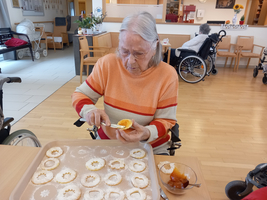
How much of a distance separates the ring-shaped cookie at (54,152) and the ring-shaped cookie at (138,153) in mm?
322

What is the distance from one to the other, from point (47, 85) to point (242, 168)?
3.42 meters

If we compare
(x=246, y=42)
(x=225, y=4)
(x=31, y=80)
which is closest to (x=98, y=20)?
(x=31, y=80)

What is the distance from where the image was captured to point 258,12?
25.6 feet

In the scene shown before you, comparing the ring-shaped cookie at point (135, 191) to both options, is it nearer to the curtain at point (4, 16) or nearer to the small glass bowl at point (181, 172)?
the small glass bowl at point (181, 172)

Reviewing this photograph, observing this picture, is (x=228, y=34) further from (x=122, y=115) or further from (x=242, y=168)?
(x=122, y=115)

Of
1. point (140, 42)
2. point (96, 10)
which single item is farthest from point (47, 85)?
point (140, 42)

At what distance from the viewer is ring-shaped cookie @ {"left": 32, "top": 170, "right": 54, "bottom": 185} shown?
0.71 metres

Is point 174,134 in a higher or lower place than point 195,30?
lower

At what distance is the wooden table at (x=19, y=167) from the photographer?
678 mm

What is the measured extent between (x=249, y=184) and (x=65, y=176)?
1164 mm

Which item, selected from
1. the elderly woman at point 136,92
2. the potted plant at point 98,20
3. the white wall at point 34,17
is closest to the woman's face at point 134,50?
the elderly woman at point 136,92

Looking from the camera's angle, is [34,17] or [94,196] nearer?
[94,196]

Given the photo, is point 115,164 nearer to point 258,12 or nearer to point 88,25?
point 88,25

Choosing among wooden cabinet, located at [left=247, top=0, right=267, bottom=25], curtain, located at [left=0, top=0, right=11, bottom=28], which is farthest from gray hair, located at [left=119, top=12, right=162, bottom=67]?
wooden cabinet, located at [left=247, top=0, right=267, bottom=25]
